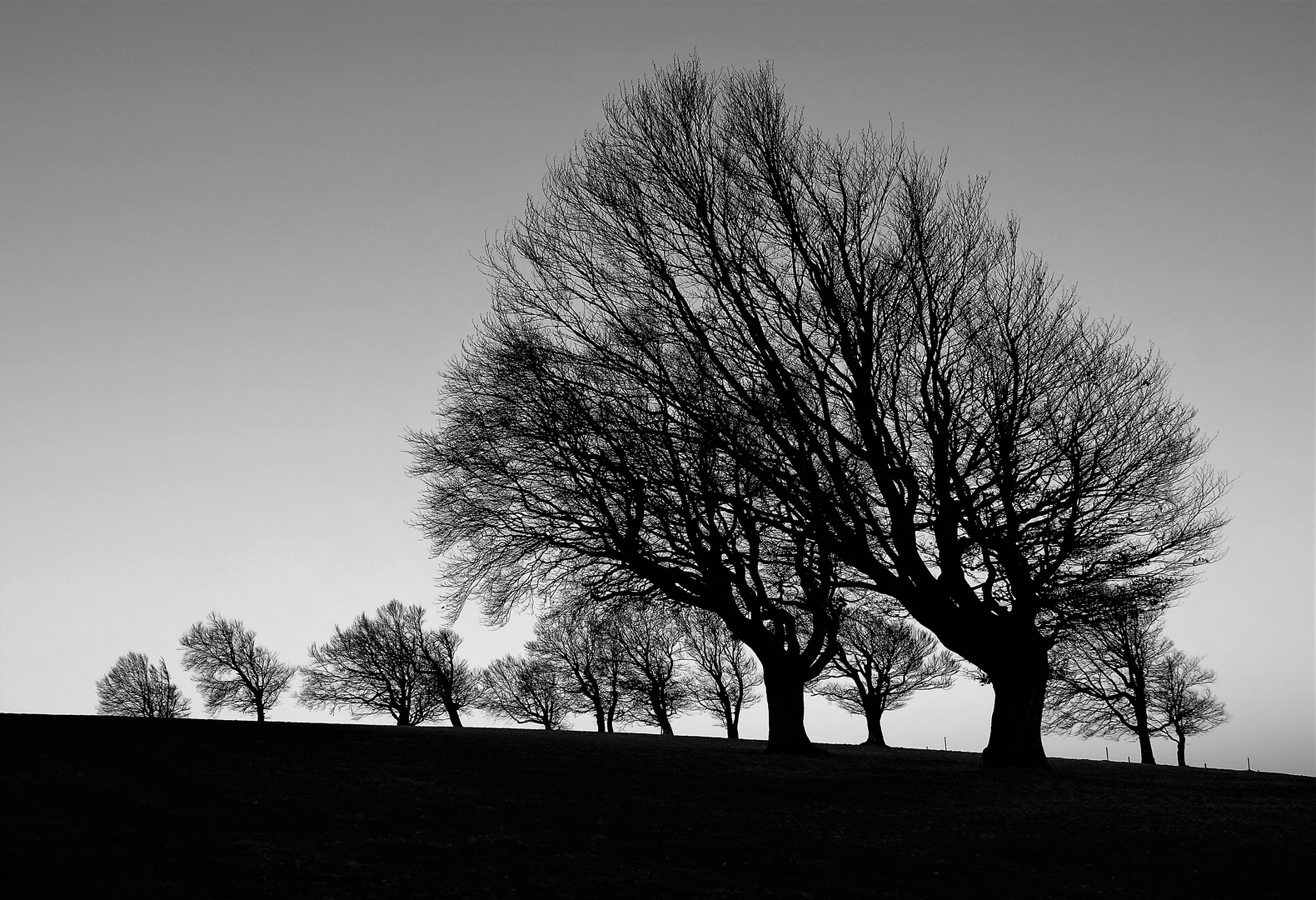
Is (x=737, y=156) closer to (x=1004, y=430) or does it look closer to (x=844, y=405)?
(x=844, y=405)

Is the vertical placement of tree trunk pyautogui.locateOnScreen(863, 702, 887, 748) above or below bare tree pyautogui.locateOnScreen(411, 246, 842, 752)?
below

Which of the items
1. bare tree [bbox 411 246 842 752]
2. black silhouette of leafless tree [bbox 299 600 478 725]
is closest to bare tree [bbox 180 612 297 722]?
black silhouette of leafless tree [bbox 299 600 478 725]

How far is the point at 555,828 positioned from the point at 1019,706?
12.7 metres

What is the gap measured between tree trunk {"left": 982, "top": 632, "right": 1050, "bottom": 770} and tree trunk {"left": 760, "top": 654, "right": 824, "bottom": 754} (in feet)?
20.0

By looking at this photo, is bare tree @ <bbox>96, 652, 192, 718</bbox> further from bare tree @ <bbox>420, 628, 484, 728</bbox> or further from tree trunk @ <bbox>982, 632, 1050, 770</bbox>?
tree trunk @ <bbox>982, 632, 1050, 770</bbox>

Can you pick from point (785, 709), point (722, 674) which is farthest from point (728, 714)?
point (785, 709)

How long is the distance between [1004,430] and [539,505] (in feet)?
37.6

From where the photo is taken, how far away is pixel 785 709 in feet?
87.7

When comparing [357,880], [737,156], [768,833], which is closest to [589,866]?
→ [357,880]

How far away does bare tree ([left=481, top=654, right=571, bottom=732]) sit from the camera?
72.3m

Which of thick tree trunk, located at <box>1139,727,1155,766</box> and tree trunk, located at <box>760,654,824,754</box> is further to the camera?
thick tree trunk, located at <box>1139,727,1155,766</box>

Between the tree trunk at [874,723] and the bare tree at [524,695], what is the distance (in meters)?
26.2

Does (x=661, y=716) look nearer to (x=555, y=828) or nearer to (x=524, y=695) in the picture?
(x=524, y=695)

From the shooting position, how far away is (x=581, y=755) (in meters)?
21.8
